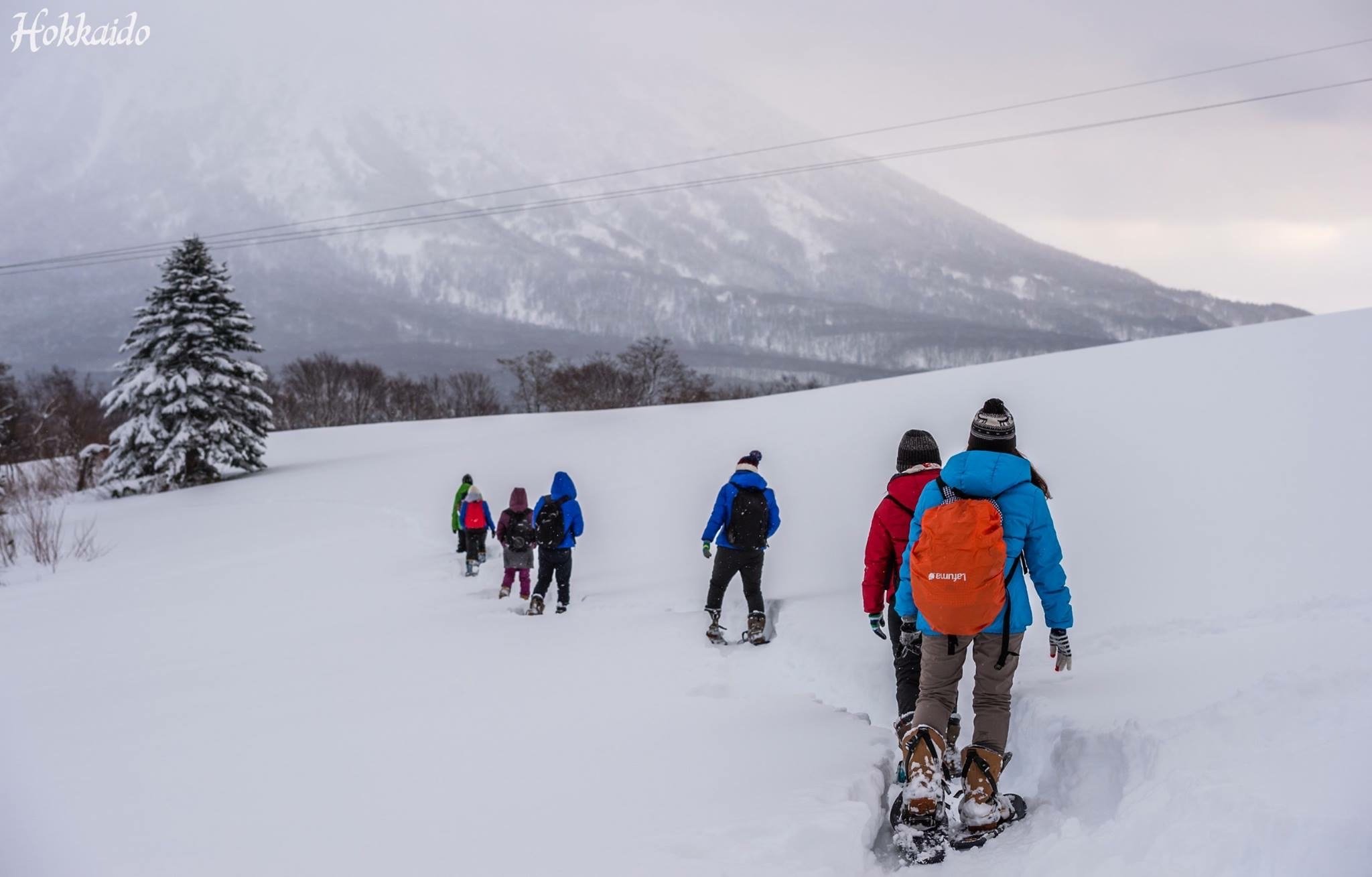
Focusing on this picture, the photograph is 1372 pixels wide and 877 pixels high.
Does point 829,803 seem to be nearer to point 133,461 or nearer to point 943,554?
point 943,554

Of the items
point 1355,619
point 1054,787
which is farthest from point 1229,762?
point 1355,619

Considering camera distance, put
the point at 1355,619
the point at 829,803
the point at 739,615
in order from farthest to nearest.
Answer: the point at 739,615
the point at 1355,619
the point at 829,803

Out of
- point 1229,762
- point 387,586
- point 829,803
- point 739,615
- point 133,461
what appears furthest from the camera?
point 133,461

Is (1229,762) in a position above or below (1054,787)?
above

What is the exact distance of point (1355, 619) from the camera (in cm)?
505

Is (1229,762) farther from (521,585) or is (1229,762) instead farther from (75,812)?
(521,585)

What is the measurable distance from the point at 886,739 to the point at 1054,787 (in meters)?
1.12

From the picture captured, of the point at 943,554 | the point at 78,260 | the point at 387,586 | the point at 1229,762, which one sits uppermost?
the point at 78,260

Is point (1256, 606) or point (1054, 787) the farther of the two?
point (1256, 606)

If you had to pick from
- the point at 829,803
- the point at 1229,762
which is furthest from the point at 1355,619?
the point at 829,803

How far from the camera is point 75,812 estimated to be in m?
4.51

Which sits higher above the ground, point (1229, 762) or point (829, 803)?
point (1229, 762)

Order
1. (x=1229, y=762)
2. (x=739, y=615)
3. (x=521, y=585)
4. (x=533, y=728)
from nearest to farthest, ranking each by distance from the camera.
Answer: (x=1229, y=762) → (x=533, y=728) → (x=739, y=615) → (x=521, y=585)

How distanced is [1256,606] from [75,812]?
7.44 m
